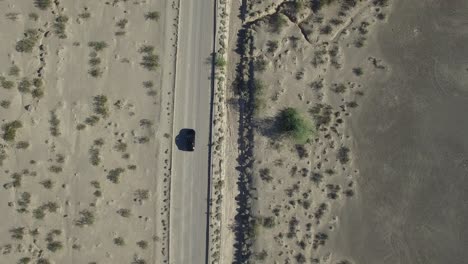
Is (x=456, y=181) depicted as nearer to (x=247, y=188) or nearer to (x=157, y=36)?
(x=247, y=188)

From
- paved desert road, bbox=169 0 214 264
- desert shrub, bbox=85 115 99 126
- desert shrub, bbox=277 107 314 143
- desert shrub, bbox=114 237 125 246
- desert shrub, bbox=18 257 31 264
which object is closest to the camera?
desert shrub, bbox=18 257 31 264

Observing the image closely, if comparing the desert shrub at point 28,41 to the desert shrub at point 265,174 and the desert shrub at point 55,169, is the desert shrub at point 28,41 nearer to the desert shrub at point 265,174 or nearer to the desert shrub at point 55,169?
the desert shrub at point 55,169

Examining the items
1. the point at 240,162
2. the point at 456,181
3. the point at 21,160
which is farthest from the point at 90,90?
the point at 456,181

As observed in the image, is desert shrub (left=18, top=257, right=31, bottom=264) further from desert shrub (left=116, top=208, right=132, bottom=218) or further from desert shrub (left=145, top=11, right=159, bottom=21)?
desert shrub (left=145, top=11, right=159, bottom=21)

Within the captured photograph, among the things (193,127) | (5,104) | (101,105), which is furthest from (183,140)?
(5,104)

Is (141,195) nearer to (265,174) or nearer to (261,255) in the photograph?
(265,174)

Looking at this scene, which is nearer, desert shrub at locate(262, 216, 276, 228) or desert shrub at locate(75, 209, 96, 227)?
desert shrub at locate(75, 209, 96, 227)

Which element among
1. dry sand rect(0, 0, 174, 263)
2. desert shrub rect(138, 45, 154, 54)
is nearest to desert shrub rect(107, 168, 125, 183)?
dry sand rect(0, 0, 174, 263)
